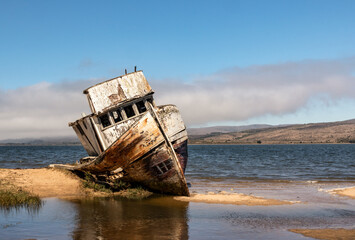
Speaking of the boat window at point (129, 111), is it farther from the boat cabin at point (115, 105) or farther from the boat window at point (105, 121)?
the boat window at point (105, 121)

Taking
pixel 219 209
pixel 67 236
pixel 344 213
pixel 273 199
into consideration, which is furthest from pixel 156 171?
pixel 344 213

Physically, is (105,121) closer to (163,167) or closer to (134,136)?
(134,136)

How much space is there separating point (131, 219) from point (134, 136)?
3.80 m

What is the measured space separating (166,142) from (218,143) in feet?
515

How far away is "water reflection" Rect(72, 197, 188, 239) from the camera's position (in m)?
8.69

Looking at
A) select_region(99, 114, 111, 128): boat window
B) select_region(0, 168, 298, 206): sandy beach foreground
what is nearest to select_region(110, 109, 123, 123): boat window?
select_region(99, 114, 111, 128): boat window

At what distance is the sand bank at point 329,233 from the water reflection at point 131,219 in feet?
10.1

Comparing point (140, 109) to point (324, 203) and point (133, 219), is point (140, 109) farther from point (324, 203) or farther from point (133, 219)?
point (324, 203)

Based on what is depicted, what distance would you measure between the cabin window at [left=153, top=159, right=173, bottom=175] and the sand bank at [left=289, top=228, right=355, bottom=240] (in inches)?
230

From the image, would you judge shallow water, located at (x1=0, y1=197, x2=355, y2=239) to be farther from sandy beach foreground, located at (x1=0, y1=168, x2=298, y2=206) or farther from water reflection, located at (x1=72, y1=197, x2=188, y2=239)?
sandy beach foreground, located at (x1=0, y1=168, x2=298, y2=206)

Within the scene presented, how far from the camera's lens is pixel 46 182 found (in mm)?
16359

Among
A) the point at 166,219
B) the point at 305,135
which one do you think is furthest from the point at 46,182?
the point at 305,135

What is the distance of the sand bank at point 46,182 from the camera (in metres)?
15.0

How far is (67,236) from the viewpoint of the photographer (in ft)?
27.9
